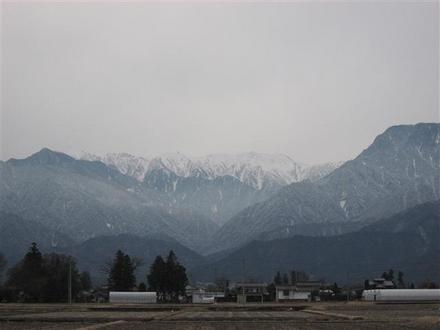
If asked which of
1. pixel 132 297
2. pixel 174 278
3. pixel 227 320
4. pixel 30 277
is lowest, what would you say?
pixel 227 320

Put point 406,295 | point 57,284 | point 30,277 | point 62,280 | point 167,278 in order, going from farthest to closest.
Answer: point 167,278, point 30,277, point 406,295, point 62,280, point 57,284

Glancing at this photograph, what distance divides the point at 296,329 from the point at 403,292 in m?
88.2

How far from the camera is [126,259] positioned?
152000mm

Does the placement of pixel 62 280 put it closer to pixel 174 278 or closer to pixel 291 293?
pixel 174 278

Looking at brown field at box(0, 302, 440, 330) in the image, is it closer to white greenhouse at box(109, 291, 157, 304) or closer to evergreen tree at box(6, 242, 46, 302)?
evergreen tree at box(6, 242, 46, 302)

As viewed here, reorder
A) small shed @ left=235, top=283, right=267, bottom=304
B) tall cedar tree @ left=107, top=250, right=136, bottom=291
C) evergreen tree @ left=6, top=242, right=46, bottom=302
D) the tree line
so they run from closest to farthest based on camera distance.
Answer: evergreen tree @ left=6, top=242, right=46, bottom=302 → the tree line → small shed @ left=235, top=283, right=267, bottom=304 → tall cedar tree @ left=107, top=250, right=136, bottom=291

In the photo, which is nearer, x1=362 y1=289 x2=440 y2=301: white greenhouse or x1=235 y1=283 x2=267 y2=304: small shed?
x1=362 y1=289 x2=440 y2=301: white greenhouse

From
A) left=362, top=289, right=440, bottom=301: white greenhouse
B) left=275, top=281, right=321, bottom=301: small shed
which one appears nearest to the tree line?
left=275, top=281, right=321, bottom=301: small shed

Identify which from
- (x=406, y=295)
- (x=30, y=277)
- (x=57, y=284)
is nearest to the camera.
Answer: (x=57, y=284)

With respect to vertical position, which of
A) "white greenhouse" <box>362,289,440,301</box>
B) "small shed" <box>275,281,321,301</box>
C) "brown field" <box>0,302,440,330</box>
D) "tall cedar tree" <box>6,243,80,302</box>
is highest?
"tall cedar tree" <box>6,243,80,302</box>

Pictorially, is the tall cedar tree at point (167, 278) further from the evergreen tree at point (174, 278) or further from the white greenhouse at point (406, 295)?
the white greenhouse at point (406, 295)

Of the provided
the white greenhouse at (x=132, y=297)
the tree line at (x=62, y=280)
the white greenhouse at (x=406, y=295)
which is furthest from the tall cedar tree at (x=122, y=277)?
the white greenhouse at (x=406, y=295)

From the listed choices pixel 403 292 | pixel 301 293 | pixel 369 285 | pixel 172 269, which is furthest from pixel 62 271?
pixel 369 285

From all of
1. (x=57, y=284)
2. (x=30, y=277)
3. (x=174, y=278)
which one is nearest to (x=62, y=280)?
(x=57, y=284)
